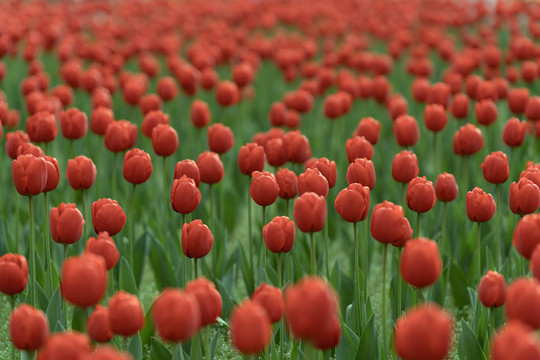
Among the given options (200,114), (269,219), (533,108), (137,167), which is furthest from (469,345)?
(200,114)

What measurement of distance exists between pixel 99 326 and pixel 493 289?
2.87 ft

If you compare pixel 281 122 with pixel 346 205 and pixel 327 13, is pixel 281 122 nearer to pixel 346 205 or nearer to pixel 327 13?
pixel 346 205

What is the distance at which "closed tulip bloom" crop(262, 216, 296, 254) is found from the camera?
6.27ft

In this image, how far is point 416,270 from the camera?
1.43 m

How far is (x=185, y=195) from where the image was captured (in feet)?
6.98

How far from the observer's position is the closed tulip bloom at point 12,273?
1707 mm

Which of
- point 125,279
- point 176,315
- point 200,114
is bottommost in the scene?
point 125,279

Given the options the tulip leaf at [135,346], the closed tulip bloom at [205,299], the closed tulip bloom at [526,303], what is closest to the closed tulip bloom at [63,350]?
the closed tulip bloom at [205,299]

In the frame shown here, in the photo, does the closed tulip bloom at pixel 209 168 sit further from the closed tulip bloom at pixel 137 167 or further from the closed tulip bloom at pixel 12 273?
the closed tulip bloom at pixel 12 273

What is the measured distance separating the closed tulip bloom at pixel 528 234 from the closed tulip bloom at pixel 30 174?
1.27 metres

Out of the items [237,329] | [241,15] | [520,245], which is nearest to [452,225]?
[520,245]

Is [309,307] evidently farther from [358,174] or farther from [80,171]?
[80,171]

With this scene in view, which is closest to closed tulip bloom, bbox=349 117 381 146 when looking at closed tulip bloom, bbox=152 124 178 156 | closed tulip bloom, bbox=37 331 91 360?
closed tulip bloom, bbox=152 124 178 156

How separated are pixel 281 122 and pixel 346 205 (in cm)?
218
